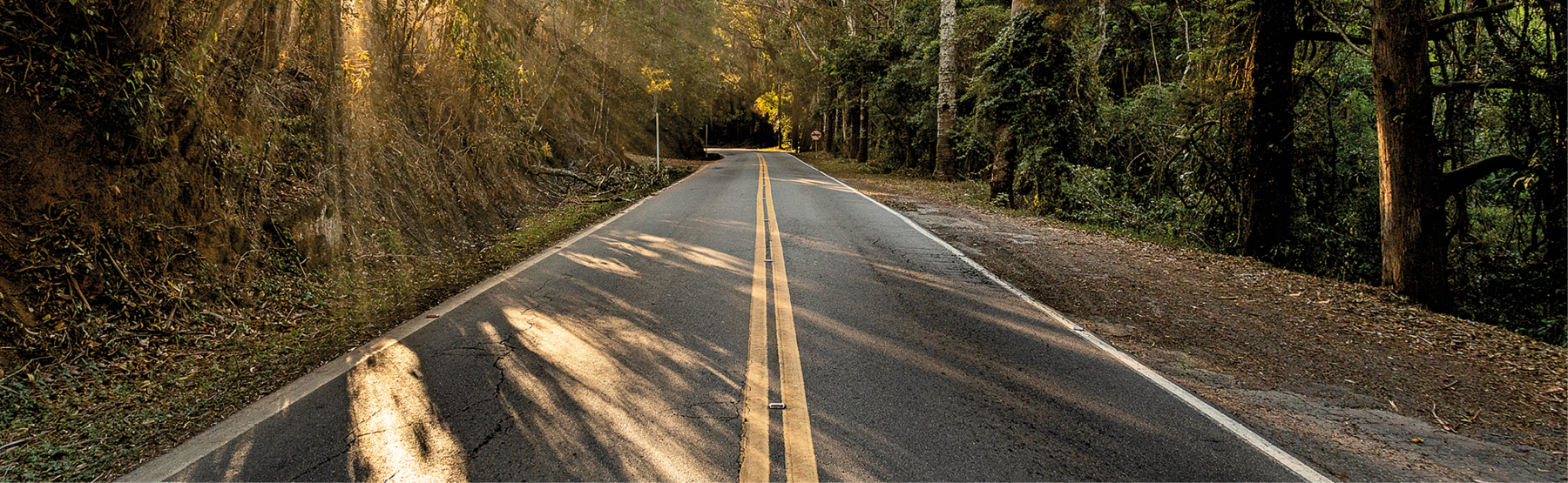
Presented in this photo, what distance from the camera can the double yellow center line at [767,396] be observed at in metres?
3.23

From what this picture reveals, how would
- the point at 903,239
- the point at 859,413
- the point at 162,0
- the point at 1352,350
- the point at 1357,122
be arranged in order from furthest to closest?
the point at 1357,122, the point at 903,239, the point at 1352,350, the point at 162,0, the point at 859,413

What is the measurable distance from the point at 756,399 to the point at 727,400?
16 cm

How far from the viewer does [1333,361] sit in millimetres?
5070

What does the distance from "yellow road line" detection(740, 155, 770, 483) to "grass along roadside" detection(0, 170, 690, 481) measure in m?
2.83

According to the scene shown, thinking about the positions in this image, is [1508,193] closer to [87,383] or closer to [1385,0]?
[1385,0]

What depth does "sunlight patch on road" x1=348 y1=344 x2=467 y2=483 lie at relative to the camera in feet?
10.4

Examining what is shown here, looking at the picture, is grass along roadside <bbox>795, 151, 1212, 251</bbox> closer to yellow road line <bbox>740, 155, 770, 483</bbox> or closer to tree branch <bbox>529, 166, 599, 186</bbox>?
yellow road line <bbox>740, 155, 770, 483</bbox>

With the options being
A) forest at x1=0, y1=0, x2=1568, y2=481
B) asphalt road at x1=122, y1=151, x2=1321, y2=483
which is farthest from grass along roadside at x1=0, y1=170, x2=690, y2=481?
asphalt road at x1=122, y1=151, x2=1321, y2=483

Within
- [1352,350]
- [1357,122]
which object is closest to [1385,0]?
[1352,350]

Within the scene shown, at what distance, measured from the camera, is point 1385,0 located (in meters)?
7.52

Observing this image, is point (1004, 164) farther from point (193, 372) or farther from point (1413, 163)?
point (193, 372)

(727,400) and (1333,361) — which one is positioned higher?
(727,400)

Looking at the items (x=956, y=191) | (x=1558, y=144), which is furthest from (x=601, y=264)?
(x=956, y=191)

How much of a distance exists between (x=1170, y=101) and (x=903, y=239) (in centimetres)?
821
